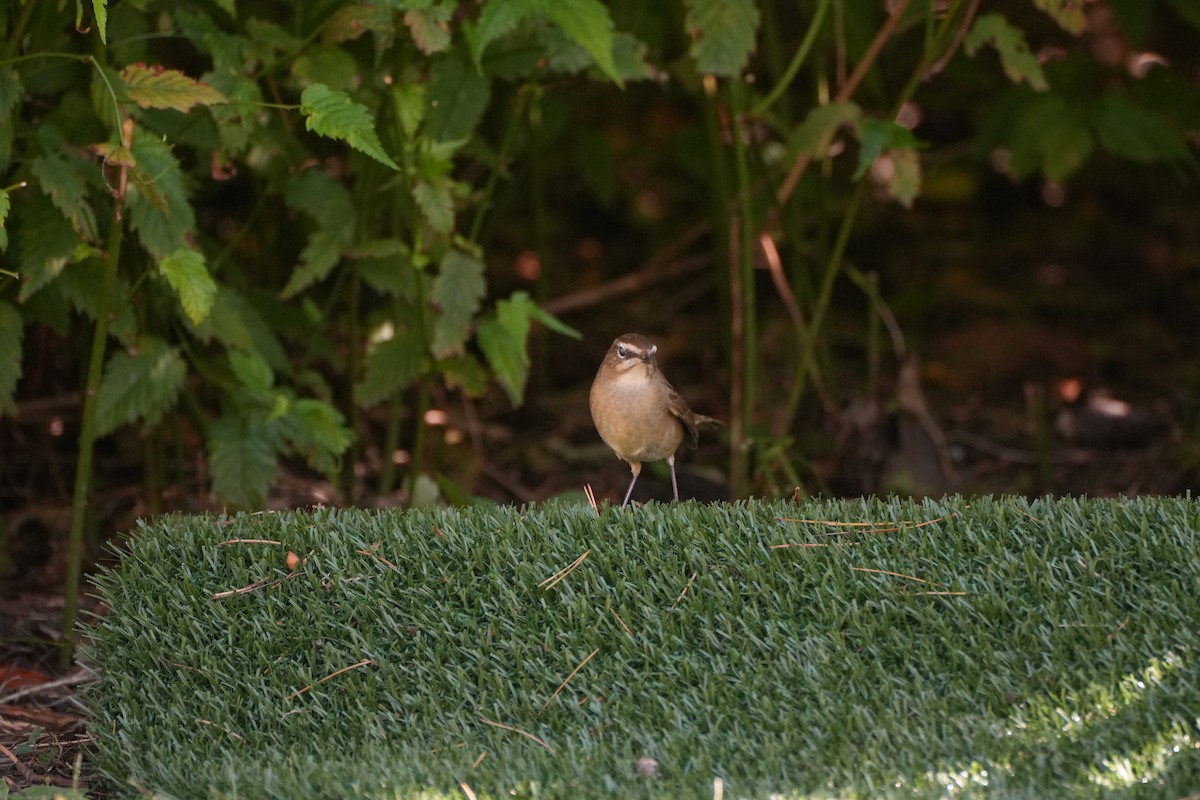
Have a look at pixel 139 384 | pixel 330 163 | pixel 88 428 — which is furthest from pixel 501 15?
pixel 330 163

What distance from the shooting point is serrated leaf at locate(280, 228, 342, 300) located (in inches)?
192

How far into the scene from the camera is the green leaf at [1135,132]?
20.4ft

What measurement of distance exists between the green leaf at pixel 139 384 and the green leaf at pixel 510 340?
3.48 ft

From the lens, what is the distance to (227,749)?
3.58 metres

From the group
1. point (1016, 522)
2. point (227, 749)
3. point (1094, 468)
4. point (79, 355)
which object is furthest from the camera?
point (1094, 468)

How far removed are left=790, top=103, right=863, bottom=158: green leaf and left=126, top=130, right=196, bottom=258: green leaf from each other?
2.35 meters

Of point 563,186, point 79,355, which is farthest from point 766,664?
point 563,186

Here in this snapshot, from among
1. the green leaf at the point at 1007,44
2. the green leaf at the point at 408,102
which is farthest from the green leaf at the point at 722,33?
the green leaf at the point at 408,102

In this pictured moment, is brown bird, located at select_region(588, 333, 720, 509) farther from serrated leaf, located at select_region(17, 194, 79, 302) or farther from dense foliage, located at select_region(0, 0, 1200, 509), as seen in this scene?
serrated leaf, located at select_region(17, 194, 79, 302)

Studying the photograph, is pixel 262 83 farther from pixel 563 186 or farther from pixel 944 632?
pixel 563 186

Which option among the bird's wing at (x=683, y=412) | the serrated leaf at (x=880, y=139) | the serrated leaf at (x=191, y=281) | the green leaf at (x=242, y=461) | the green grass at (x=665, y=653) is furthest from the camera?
the bird's wing at (x=683, y=412)

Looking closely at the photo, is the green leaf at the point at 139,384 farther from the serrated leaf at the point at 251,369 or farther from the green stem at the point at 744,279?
the green stem at the point at 744,279

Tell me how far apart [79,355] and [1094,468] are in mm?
4822

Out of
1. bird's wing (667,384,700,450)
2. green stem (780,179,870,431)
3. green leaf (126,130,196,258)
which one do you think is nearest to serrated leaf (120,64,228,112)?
green leaf (126,130,196,258)
